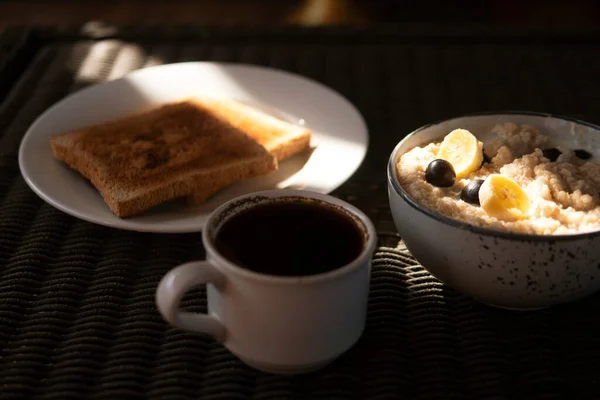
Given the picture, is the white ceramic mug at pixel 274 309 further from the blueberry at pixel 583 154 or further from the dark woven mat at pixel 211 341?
the blueberry at pixel 583 154

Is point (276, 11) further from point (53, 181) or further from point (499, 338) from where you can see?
point (499, 338)

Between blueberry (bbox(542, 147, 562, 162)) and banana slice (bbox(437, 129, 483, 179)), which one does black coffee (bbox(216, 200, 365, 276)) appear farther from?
blueberry (bbox(542, 147, 562, 162))

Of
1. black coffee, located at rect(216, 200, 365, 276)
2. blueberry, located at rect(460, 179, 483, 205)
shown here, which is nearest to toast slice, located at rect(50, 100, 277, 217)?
black coffee, located at rect(216, 200, 365, 276)

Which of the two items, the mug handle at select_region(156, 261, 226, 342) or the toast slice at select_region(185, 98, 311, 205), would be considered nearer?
the mug handle at select_region(156, 261, 226, 342)

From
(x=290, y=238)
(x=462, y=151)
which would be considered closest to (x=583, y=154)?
(x=462, y=151)

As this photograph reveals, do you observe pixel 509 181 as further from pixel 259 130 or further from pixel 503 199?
pixel 259 130

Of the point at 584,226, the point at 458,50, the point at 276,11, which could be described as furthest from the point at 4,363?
the point at 276,11
